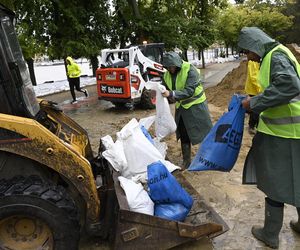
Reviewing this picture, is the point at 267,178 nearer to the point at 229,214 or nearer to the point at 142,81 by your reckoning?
the point at 229,214

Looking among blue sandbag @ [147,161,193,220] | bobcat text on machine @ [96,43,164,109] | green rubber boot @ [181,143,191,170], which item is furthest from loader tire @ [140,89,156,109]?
blue sandbag @ [147,161,193,220]

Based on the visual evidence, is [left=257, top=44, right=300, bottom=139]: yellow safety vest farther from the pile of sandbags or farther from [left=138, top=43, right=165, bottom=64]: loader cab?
[left=138, top=43, right=165, bottom=64]: loader cab

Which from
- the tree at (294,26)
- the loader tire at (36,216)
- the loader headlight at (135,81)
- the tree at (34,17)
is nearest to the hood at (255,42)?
the loader tire at (36,216)

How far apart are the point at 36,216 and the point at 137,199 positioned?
32.1 inches

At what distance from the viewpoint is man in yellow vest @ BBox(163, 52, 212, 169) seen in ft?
15.1

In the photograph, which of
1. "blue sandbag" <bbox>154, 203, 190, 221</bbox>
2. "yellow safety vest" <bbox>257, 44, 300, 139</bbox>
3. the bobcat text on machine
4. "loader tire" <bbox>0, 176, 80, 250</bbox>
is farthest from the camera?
the bobcat text on machine

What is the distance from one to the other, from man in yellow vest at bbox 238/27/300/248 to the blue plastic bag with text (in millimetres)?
176

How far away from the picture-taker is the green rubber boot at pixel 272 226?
10.2 feet

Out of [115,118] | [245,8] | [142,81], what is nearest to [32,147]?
[115,118]

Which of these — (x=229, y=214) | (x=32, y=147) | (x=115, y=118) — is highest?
(x=32, y=147)

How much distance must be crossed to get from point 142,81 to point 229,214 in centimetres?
677

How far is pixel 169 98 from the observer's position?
184 inches

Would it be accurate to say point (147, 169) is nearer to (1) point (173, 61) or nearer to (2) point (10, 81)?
(2) point (10, 81)

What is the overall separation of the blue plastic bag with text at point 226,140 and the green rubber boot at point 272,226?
0.49 meters
